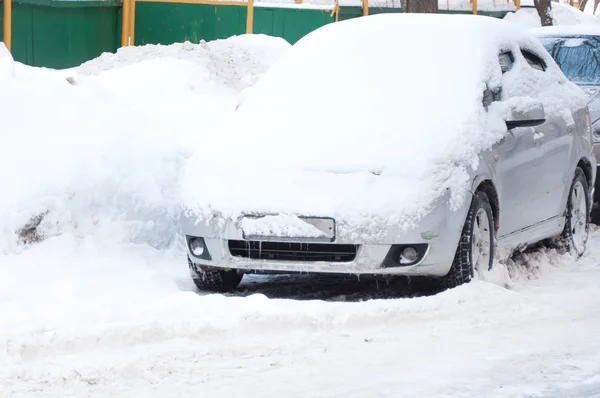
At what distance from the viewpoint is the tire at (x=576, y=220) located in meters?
9.30

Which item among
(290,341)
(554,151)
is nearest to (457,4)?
(554,151)

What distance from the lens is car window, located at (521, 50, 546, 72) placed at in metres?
9.09

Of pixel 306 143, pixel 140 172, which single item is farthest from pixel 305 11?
pixel 306 143

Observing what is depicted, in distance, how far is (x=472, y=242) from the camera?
24.4 ft

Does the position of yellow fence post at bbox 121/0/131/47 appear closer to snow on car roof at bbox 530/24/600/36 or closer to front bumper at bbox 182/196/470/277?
snow on car roof at bbox 530/24/600/36

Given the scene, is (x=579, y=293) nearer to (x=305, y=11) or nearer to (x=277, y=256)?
(x=277, y=256)

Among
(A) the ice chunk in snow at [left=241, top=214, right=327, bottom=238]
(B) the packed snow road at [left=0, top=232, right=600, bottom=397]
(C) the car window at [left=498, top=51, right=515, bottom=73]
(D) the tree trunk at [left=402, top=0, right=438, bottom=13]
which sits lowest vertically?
(D) the tree trunk at [left=402, top=0, right=438, bottom=13]

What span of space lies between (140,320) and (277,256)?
123 centimetres

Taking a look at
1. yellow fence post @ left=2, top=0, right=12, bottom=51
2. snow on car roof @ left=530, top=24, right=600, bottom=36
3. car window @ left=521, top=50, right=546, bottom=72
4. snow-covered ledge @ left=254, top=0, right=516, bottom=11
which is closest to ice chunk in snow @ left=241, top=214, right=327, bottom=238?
car window @ left=521, top=50, right=546, bottom=72

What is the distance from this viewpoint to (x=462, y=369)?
18.7ft

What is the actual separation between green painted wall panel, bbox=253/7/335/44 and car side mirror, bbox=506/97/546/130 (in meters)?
13.3

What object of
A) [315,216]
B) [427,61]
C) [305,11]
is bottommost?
[305,11]

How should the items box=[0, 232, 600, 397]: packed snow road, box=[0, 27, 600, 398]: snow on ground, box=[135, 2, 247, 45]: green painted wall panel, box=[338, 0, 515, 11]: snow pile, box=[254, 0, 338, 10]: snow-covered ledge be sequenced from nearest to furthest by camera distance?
box=[0, 232, 600, 397]: packed snow road
box=[0, 27, 600, 398]: snow on ground
box=[135, 2, 247, 45]: green painted wall panel
box=[254, 0, 338, 10]: snow-covered ledge
box=[338, 0, 515, 11]: snow pile

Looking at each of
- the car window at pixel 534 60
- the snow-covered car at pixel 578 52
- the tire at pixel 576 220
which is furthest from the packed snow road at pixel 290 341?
the snow-covered car at pixel 578 52
